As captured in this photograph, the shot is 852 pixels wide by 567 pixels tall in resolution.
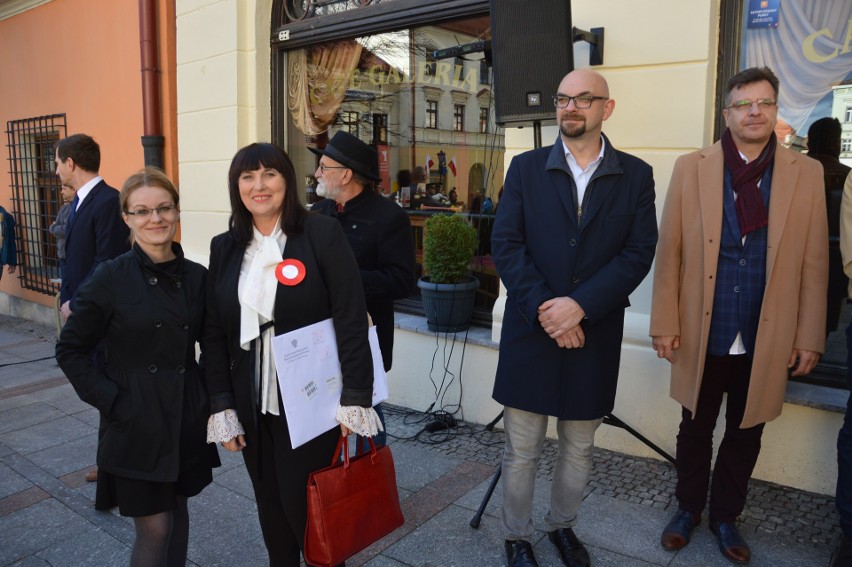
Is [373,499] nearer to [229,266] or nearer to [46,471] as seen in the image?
[229,266]

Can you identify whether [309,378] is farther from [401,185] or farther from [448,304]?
[401,185]

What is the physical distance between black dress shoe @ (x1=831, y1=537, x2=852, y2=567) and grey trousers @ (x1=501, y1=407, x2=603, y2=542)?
3.39 ft

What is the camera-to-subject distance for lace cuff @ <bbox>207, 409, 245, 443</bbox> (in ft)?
7.41

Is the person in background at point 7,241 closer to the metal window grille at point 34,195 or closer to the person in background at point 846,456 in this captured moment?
the metal window grille at point 34,195

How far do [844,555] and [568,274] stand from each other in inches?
61.7

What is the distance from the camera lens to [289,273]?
7.17 feet

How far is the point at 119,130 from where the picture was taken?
24.4 ft

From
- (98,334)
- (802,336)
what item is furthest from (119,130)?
(802,336)

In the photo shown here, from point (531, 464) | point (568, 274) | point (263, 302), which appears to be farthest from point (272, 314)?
point (531, 464)

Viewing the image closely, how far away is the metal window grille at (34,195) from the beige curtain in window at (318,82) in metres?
4.31

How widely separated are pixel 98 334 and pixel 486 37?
3536 millimetres

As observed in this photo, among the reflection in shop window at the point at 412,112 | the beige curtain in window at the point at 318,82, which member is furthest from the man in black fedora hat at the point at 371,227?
the beige curtain in window at the point at 318,82

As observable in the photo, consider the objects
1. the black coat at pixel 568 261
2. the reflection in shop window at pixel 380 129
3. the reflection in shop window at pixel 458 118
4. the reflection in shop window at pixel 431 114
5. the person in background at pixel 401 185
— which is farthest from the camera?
the reflection in shop window at pixel 380 129

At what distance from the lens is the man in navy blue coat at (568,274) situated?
262 centimetres
